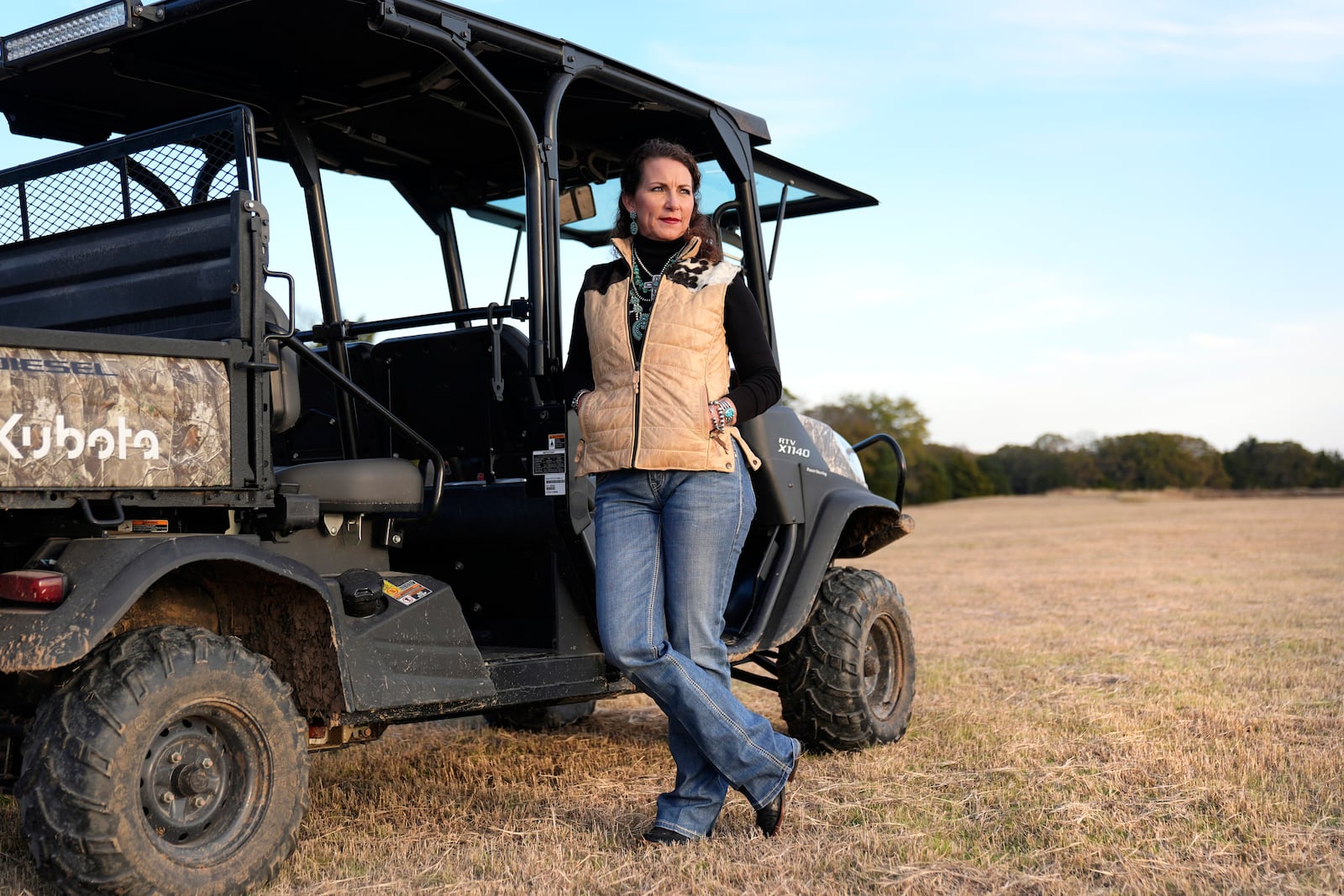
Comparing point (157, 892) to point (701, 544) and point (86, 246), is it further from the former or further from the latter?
point (86, 246)

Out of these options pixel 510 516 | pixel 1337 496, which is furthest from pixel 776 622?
pixel 1337 496

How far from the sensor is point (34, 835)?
3.12 meters

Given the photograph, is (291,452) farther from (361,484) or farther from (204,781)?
(204,781)

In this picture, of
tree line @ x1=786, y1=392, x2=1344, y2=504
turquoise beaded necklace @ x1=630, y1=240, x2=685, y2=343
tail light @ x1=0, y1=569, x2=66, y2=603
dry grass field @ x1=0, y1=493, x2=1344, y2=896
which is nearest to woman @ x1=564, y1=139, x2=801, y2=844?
turquoise beaded necklace @ x1=630, y1=240, x2=685, y2=343

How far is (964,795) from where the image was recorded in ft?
15.0

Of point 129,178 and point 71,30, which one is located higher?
point 71,30

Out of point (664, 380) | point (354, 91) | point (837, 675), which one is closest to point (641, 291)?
point (664, 380)

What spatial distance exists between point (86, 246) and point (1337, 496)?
156 feet

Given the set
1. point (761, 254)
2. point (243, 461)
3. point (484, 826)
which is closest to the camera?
point (243, 461)

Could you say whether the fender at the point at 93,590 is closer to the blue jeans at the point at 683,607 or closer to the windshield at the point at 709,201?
the blue jeans at the point at 683,607

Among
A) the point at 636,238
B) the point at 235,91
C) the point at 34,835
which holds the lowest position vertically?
the point at 34,835

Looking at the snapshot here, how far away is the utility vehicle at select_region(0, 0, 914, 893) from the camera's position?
3.17m

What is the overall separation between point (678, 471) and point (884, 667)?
2.46 meters

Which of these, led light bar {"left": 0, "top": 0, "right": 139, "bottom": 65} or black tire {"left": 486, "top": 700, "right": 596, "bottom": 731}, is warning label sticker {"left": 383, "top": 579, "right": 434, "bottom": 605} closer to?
led light bar {"left": 0, "top": 0, "right": 139, "bottom": 65}
